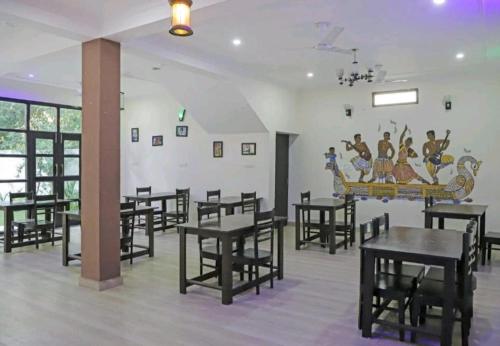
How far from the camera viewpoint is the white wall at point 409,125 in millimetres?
7051

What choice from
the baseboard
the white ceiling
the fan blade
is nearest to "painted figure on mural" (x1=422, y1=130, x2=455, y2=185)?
the white ceiling

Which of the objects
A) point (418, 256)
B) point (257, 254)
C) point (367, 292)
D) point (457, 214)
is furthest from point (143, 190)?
point (418, 256)

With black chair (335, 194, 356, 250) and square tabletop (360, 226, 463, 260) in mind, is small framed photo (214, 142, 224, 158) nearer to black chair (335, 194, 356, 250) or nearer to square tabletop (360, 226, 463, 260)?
black chair (335, 194, 356, 250)

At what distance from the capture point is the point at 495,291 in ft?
14.4

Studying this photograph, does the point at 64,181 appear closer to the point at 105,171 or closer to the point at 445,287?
the point at 105,171

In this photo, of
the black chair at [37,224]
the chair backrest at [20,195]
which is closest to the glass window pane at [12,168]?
the chair backrest at [20,195]

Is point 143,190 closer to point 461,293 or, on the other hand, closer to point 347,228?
point 347,228

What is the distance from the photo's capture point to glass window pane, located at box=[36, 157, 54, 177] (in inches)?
330

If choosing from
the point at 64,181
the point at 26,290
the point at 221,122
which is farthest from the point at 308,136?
the point at 26,290

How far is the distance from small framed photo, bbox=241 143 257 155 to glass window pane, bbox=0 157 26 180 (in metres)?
4.38

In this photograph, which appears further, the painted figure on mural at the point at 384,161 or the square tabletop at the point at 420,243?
the painted figure on mural at the point at 384,161

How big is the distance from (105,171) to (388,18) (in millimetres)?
3528

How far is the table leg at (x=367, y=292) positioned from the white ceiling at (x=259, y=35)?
2.26 metres

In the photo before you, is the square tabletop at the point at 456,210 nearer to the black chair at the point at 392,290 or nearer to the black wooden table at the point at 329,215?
the black wooden table at the point at 329,215
